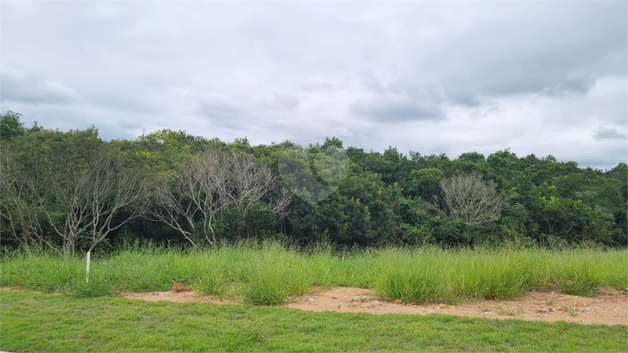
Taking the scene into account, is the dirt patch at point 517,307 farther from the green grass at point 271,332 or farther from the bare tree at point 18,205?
the bare tree at point 18,205

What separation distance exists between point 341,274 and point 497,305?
3.68 meters

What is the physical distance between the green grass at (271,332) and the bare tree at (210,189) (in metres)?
11.5

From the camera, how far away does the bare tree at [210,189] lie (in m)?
18.6

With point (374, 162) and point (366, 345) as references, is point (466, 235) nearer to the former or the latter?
point (374, 162)

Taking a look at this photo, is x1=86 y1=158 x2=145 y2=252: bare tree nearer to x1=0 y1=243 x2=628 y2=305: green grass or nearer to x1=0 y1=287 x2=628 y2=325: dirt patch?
x1=0 y1=243 x2=628 y2=305: green grass

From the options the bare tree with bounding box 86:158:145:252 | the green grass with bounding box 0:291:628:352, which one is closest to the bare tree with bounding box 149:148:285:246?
the bare tree with bounding box 86:158:145:252

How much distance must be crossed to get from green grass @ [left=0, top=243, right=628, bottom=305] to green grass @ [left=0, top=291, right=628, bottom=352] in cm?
110

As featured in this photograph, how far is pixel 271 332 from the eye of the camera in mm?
5684

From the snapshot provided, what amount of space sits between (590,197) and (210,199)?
26.5 metres

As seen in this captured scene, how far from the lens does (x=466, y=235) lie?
986 inches

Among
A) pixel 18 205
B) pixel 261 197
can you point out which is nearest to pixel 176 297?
pixel 18 205

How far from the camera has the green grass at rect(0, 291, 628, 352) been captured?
5.12 m

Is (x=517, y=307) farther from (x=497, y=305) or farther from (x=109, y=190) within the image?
(x=109, y=190)

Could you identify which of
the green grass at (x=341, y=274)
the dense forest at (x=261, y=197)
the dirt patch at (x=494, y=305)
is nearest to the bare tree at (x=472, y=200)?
the dense forest at (x=261, y=197)
